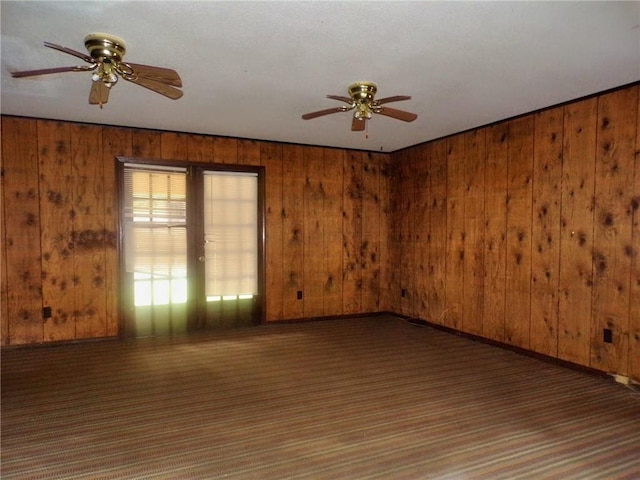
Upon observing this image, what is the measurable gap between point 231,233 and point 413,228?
2.44 meters

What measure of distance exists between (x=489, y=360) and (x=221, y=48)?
350cm

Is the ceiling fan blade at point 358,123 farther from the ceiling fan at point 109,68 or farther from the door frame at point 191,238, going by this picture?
the door frame at point 191,238

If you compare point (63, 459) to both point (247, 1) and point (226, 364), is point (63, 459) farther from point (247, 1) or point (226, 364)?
point (247, 1)

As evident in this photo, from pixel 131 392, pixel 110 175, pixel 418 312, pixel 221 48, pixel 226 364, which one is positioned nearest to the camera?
pixel 221 48

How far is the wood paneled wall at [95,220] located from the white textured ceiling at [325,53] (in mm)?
471

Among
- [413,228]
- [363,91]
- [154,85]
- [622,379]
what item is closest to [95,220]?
[154,85]

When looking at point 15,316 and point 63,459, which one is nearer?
point 63,459

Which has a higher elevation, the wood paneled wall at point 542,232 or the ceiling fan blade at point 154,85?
the ceiling fan blade at point 154,85

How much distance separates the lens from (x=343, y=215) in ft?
18.6

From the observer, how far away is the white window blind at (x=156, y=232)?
4.57 metres

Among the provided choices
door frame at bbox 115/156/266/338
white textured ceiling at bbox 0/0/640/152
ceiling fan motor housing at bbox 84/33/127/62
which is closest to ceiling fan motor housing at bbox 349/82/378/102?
white textured ceiling at bbox 0/0/640/152

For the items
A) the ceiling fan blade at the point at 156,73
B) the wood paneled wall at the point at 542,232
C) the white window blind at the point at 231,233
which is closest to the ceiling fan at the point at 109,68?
the ceiling fan blade at the point at 156,73

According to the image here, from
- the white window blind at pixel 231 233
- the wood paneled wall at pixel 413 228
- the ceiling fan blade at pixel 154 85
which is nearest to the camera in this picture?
the ceiling fan blade at pixel 154 85

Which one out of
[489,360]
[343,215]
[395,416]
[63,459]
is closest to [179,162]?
[343,215]
